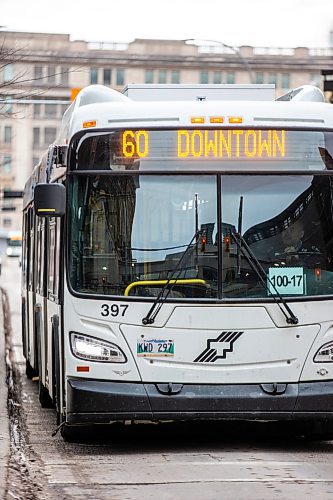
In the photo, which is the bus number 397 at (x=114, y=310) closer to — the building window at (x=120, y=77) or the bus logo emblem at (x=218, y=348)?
the bus logo emblem at (x=218, y=348)

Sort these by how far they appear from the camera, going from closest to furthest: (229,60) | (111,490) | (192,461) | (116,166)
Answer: (111,490) → (192,461) → (116,166) → (229,60)

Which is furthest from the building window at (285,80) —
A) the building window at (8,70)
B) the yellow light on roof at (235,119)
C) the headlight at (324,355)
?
the headlight at (324,355)

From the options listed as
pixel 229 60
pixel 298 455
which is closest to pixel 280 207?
pixel 298 455

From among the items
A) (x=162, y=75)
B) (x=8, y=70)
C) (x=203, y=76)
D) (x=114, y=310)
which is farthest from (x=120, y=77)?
(x=114, y=310)

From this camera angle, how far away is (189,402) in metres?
10.9

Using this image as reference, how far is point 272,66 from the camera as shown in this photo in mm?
116562

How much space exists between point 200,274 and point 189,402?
3.42 feet

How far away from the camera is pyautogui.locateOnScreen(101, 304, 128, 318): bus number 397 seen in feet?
36.0

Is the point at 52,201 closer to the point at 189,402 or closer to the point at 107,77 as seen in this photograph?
the point at 189,402

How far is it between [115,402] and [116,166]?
6.33 ft

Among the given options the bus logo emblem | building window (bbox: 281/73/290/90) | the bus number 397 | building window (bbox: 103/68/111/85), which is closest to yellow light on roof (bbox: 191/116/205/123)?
the bus number 397

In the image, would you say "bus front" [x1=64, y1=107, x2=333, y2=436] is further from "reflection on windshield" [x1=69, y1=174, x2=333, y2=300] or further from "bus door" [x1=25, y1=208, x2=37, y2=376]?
"bus door" [x1=25, y1=208, x2=37, y2=376]

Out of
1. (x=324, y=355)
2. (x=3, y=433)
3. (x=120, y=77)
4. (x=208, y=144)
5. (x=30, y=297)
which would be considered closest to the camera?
(x=324, y=355)

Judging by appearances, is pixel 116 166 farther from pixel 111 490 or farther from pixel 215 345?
pixel 111 490
